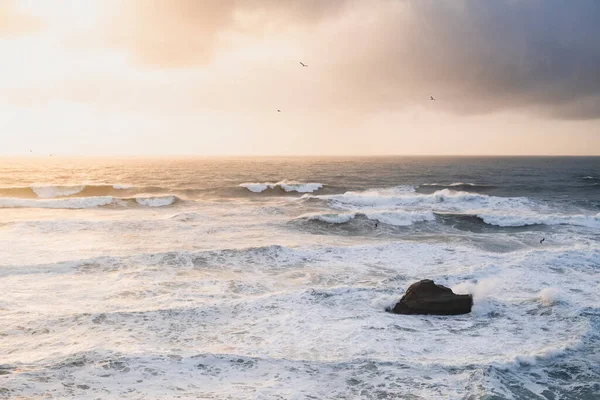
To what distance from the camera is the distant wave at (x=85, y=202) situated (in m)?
38.8

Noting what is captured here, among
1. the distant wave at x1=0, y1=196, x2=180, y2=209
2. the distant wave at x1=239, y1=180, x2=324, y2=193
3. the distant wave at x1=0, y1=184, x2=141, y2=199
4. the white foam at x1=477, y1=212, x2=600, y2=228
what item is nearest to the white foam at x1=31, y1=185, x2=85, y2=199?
the distant wave at x1=0, y1=184, x2=141, y2=199

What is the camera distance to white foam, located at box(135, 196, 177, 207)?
134 feet

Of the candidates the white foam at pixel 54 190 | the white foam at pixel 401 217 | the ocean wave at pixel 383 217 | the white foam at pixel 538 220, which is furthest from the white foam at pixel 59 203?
the white foam at pixel 538 220

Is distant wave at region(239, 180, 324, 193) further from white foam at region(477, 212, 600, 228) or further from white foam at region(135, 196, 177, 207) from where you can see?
white foam at region(477, 212, 600, 228)

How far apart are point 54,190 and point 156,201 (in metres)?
18.1

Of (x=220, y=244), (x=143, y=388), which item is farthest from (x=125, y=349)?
(x=220, y=244)

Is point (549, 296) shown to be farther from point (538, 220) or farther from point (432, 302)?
point (538, 220)

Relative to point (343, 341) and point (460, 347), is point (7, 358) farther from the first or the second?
point (460, 347)

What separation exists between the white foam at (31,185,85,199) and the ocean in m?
22.0

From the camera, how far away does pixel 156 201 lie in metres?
41.6

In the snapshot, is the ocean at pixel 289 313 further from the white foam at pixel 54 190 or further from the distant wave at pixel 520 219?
the white foam at pixel 54 190

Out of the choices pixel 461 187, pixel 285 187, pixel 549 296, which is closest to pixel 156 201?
pixel 285 187

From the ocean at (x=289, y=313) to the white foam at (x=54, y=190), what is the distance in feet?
72.3

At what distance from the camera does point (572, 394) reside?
8258mm
